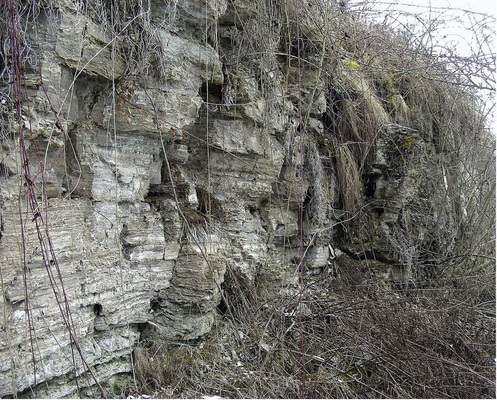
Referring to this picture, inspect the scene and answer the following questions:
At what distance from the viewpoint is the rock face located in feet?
8.06

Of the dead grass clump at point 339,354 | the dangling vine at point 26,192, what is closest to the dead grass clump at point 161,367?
the dead grass clump at point 339,354

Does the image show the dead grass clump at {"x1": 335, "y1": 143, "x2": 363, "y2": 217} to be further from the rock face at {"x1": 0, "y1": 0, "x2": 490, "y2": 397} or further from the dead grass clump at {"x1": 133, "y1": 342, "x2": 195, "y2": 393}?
the dead grass clump at {"x1": 133, "y1": 342, "x2": 195, "y2": 393}

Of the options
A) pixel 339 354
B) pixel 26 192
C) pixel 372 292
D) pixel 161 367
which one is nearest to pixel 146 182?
pixel 26 192

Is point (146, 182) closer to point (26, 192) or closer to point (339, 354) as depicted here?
point (26, 192)

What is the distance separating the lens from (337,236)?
192 inches

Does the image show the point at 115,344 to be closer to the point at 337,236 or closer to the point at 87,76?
the point at 87,76

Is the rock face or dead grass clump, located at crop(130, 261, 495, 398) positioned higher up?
the rock face

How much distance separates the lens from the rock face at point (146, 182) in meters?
2.46

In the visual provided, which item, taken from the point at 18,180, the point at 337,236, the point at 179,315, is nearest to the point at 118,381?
the point at 179,315

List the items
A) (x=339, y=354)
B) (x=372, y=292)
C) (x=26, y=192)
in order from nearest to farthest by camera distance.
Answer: (x=26, y=192) → (x=339, y=354) → (x=372, y=292)

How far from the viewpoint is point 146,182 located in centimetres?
305

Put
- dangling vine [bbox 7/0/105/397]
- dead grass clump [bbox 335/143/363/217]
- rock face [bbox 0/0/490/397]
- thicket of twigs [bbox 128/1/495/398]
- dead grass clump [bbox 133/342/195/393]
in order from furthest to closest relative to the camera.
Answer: dead grass clump [bbox 335/143/363/217] → thicket of twigs [bbox 128/1/495/398] → dead grass clump [bbox 133/342/195/393] → rock face [bbox 0/0/490/397] → dangling vine [bbox 7/0/105/397]

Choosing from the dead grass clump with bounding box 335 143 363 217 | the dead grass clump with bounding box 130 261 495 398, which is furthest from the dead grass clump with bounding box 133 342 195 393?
the dead grass clump with bounding box 335 143 363 217

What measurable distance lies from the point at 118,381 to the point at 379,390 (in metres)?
1.53
